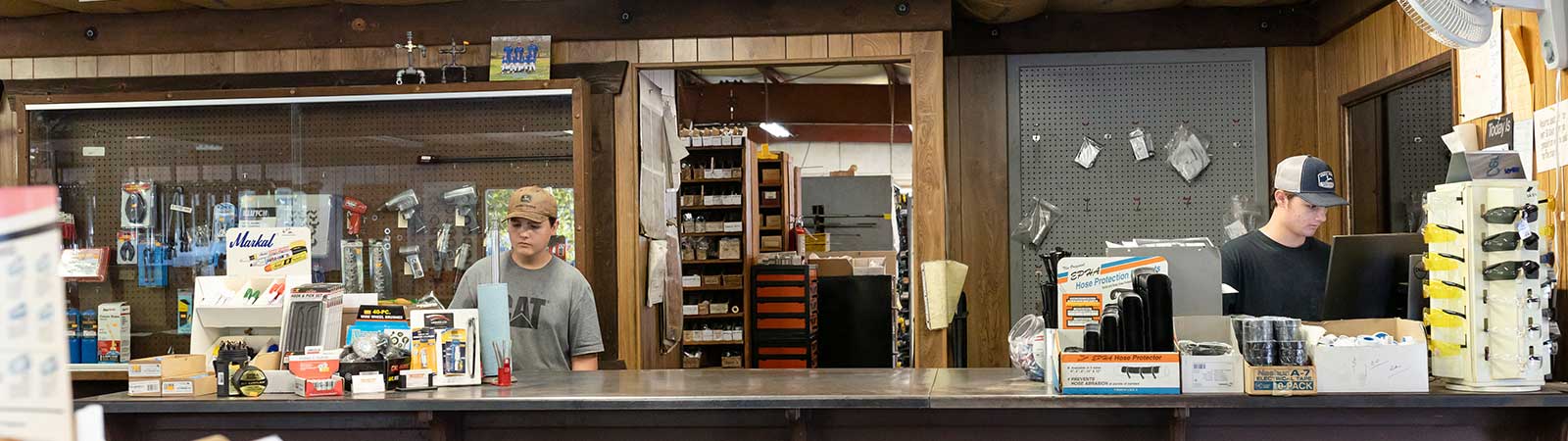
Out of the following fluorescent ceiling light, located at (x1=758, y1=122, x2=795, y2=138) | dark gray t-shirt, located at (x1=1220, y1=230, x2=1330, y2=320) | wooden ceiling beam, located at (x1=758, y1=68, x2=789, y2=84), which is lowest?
dark gray t-shirt, located at (x1=1220, y1=230, x2=1330, y2=320)

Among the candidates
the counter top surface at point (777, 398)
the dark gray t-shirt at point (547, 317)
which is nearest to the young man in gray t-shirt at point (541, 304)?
the dark gray t-shirt at point (547, 317)

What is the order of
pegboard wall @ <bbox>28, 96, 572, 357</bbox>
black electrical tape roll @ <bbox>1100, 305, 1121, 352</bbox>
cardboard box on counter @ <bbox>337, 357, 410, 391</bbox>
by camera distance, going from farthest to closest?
pegboard wall @ <bbox>28, 96, 572, 357</bbox>
cardboard box on counter @ <bbox>337, 357, 410, 391</bbox>
black electrical tape roll @ <bbox>1100, 305, 1121, 352</bbox>

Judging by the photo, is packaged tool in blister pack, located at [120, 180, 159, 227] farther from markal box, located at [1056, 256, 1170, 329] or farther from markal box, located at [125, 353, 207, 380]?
→ markal box, located at [1056, 256, 1170, 329]

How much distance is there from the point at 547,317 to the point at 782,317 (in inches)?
180

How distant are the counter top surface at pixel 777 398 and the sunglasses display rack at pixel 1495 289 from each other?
0.07m

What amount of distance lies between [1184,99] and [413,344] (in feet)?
13.1

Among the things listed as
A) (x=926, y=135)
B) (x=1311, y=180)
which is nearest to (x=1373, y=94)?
(x=1311, y=180)

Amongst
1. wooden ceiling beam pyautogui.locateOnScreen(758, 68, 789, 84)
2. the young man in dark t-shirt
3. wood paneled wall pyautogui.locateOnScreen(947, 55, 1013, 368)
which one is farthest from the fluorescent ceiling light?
the young man in dark t-shirt

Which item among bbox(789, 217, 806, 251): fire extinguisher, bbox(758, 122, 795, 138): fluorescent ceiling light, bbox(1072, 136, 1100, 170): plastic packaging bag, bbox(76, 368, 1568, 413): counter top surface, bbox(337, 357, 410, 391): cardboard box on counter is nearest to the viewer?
bbox(76, 368, 1568, 413): counter top surface

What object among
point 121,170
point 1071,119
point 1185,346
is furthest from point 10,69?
point 1185,346

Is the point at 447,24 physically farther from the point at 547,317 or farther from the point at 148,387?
the point at 148,387

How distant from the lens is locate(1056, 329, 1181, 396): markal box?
3.12m

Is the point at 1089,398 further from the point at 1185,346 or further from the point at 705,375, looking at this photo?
the point at 705,375

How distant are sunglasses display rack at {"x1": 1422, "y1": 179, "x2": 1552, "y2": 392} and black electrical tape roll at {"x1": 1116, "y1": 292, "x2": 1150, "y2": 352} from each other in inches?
31.2
